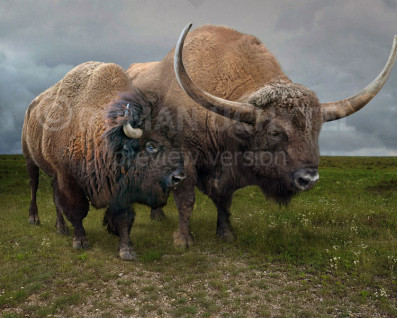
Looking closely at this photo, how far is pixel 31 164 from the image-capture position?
9656 millimetres

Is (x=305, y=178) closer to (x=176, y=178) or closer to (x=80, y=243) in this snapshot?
(x=176, y=178)

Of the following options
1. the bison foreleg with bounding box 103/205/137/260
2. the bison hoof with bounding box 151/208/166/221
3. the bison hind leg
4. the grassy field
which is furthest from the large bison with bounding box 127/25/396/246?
the bison hind leg

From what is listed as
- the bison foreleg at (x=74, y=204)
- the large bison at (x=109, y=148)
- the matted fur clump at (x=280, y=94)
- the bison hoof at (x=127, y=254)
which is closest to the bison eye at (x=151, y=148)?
the large bison at (x=109, y=148)

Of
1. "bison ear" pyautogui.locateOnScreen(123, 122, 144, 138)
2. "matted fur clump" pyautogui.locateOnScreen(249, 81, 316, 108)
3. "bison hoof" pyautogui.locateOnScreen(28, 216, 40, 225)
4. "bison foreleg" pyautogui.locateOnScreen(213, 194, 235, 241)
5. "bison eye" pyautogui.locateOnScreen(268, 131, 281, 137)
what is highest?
"matted fur clump" pyautogui.locateOnScreen(249, 81, 316, 108)

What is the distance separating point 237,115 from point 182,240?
2734 millimetres

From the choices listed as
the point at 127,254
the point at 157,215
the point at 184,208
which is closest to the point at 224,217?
the point at 184,208

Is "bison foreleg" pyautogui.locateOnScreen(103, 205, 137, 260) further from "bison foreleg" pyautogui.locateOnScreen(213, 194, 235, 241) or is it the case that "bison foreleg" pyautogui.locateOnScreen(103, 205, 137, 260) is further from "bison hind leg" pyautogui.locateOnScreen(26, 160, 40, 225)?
"bison hind leg" pyautogui.locateOnScreen(26, 160, 40, 225)

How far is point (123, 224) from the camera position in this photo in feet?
20.6

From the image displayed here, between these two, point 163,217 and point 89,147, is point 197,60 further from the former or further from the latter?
point 163,217

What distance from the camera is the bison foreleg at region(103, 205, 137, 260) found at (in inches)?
245

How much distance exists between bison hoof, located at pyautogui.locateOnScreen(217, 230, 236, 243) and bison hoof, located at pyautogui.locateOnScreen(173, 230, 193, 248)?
0.79 metres

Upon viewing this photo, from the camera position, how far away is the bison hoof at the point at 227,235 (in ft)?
24.1

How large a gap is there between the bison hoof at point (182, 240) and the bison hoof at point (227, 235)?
2.59ft

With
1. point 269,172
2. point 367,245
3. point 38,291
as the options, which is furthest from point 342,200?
point 38,291
